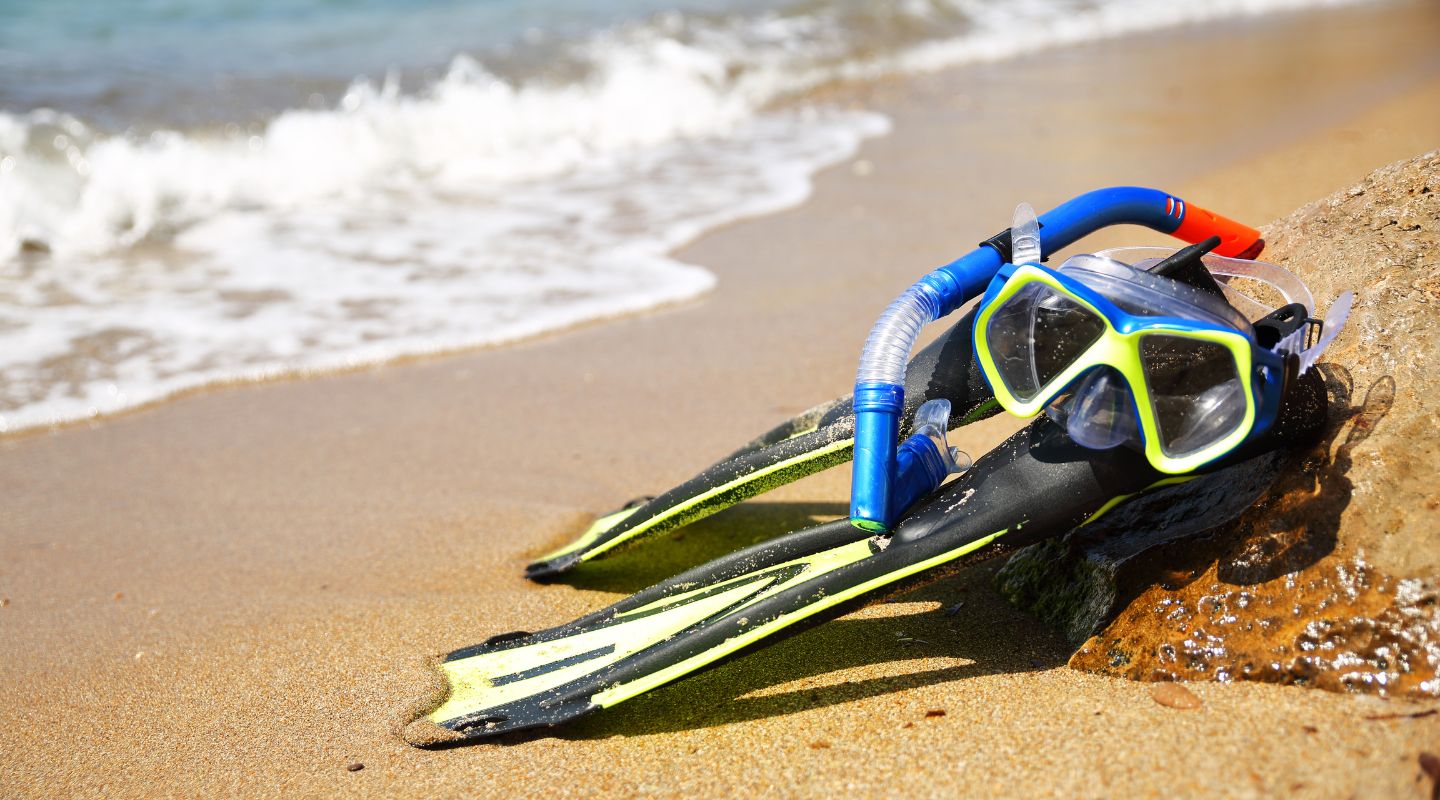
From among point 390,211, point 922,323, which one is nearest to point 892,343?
point 922,323

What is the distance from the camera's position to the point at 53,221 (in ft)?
22.1

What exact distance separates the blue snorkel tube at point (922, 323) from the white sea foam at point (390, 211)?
10.2ft

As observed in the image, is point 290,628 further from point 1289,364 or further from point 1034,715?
point 1289,364

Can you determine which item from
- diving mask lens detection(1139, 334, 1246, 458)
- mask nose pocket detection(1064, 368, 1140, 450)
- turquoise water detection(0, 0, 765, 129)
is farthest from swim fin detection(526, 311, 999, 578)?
turquoise water detection(0, 0, 765, 129)

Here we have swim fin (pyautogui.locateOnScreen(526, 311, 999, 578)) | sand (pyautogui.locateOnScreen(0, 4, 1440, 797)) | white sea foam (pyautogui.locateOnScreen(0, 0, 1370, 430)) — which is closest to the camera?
sand (pyautogui.locateOnScreen(0, 4, 1440, 797))

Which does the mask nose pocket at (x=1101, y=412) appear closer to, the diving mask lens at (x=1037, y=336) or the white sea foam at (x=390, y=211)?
the diving mask lens at (x=1037, y=336)

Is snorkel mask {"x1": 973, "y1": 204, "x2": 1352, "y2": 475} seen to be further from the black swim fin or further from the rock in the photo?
the rock

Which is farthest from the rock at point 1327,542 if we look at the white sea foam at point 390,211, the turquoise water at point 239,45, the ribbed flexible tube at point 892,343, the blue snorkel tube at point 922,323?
the turquoise water at point 239,45

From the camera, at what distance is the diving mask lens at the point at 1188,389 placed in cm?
191

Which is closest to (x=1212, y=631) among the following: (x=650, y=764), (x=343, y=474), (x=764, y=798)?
(x=764, y=798)

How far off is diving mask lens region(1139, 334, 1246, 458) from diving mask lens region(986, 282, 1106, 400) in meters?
0.11

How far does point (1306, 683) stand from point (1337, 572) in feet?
0.68

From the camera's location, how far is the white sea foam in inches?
200

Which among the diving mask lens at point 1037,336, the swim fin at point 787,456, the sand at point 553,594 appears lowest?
the sand at point 553,594
